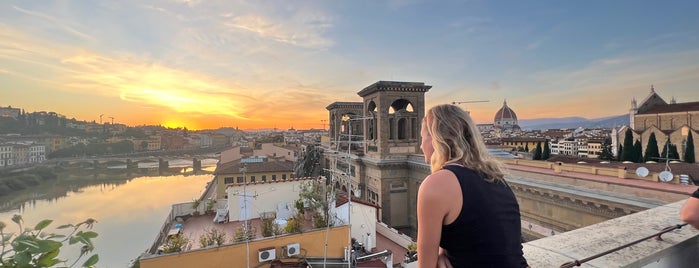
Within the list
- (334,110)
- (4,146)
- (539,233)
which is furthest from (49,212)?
(539,233)

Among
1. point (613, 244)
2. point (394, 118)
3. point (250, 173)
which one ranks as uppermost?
point (394, 118)

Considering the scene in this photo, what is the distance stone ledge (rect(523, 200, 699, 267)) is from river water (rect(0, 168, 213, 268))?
14.9 metres

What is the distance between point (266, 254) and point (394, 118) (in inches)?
383

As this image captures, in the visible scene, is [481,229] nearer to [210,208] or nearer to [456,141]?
[456,141]

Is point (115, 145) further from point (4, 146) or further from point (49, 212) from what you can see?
point (49, 212)

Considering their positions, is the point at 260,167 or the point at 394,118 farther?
the point at 260,167

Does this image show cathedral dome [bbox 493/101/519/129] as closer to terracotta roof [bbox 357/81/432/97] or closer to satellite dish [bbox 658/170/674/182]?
terracotta roof [bbox 357/81/432/97]


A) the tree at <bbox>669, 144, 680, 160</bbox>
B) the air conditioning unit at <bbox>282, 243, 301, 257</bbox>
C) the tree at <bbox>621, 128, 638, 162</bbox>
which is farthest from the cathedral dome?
the air conditioning unit at <bbox>282, 243, 301, 257</bbox>

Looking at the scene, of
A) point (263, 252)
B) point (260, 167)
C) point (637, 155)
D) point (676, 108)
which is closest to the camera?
point (263, 252)

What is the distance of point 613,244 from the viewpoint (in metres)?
1.40

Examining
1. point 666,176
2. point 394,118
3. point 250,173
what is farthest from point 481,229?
point 250,173

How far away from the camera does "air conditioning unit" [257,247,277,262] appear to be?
6.00 meters

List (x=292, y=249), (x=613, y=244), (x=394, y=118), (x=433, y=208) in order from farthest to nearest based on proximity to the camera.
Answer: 1. (x=394, y=118)
2. (x=292, y=249)
3. (x=613, y=244)
4. (x=433, y=208)

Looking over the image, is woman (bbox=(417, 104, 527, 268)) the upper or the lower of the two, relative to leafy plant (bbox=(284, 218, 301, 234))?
upper
